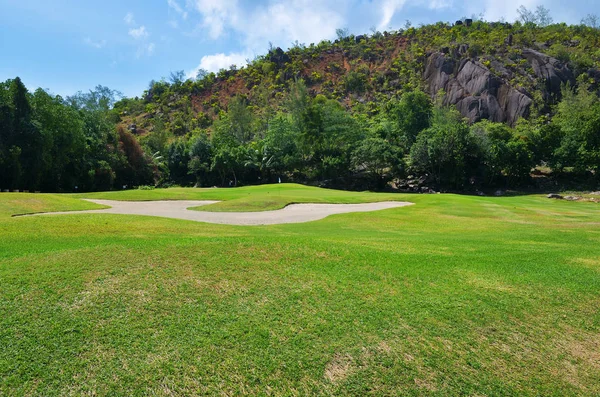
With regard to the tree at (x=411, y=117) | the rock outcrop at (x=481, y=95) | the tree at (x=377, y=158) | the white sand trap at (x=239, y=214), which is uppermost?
the rock outcrop at (x=481, y=95)

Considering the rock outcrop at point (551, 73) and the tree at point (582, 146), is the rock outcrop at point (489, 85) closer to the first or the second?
the rock outcrop at point (551, 73)

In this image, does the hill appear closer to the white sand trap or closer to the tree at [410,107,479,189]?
the tree at [410,107,479,189]

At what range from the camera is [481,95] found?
9569 centimetres

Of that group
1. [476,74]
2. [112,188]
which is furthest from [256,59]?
[112,188]

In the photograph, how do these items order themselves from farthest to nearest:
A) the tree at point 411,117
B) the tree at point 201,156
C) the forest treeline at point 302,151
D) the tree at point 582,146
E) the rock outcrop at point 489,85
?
the rock outcrop at point 489,85
the tree at point 411,117
the tree at point 201,156
the tree at point 582,146
the forest treeline at point 302,151

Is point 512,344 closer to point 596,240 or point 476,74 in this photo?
point 596,240

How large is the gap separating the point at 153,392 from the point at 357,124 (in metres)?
67.1

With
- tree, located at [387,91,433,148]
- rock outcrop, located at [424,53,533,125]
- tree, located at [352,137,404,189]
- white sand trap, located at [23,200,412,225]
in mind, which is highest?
rock outcrop, located at [424,53,533,125]

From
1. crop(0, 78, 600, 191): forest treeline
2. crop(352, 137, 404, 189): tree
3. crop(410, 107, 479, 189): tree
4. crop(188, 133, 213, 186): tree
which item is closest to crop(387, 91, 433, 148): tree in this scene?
crop(0, 78, 600, 191): forest treeline

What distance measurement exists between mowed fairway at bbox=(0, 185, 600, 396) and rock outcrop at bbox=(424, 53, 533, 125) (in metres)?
96.8

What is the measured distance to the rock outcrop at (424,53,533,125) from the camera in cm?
9281

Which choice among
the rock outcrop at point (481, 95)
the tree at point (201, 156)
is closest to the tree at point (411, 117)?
the rock outcrop at point (481, 95)

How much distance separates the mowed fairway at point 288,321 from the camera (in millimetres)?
4734

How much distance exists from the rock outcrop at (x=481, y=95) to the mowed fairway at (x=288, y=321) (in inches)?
3811
